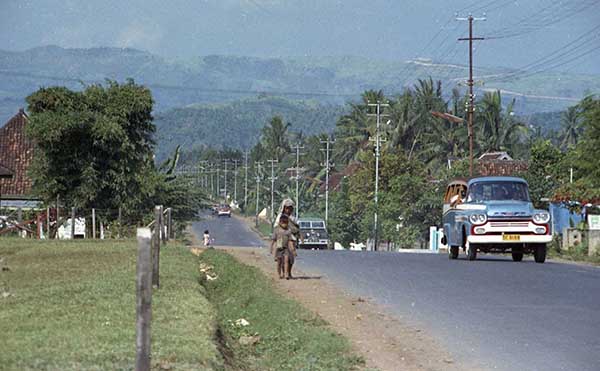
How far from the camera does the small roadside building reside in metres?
64.0

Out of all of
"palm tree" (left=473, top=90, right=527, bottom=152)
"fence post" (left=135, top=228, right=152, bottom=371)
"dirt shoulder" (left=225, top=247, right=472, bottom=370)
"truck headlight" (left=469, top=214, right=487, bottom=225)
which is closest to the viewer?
"fence post" (left=135, top=228, right=152, bottom=371)

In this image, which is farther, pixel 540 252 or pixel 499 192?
pixel 499 192

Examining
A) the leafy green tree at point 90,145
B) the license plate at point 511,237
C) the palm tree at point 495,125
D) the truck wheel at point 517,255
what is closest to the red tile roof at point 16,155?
the leafy green tree at point 90,145

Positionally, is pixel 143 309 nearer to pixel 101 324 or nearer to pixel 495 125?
pixel 101 324

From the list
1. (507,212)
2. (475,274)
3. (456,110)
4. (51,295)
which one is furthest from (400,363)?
(456,110)

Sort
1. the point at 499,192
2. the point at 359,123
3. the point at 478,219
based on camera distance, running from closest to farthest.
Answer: the point at 478,219
the point at 499,192
the point at 359,123

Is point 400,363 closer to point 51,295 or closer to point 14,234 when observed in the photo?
point 51,295

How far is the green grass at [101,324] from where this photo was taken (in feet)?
33.6

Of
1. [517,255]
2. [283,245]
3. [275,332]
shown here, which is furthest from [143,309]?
[517,255]

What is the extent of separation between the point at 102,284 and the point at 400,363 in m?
6.47

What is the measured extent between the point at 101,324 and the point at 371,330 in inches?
167

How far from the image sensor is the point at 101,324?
12.6 m

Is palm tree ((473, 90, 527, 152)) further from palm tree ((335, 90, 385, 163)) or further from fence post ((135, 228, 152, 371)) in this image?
fence post ((135, 228, 152, 371))

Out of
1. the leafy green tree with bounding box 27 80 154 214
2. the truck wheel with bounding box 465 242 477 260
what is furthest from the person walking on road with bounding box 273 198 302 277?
the leafy green tree with bounding box 27 80 154 214
